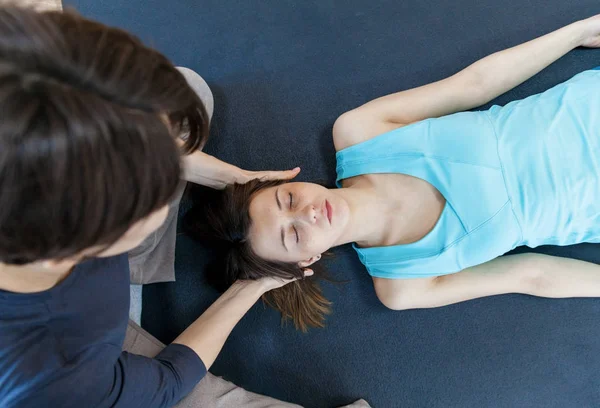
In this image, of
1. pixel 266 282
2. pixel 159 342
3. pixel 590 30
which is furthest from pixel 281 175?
pixel 590 30

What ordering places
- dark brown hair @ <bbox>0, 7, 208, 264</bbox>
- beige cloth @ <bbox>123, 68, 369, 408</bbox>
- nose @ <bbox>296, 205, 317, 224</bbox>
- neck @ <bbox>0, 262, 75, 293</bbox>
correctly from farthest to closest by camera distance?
beige cloth @ <bbox>123, 68, 369, 408</bbox> → nose @ <bbox>296, 205, 317, 224</bbox> → neck @ <bbox>0, 262, 75, 293</bbox> → dark brown hair @ <bbox>0, 7, 208, 264</bbox>

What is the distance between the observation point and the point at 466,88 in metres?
1.42

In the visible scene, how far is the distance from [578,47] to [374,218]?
98 centimetres

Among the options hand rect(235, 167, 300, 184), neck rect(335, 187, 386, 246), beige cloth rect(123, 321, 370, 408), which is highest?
hand rect(235, 167, 300, 184)

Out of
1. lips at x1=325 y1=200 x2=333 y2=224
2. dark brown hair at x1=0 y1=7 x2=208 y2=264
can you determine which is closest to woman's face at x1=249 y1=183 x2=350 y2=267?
lips at x1=325 y1=200 x2=333 y2=224

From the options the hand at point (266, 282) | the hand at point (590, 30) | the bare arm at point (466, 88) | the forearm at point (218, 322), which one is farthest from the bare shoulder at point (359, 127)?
the hand at point (590, 30)

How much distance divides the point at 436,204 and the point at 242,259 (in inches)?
25.8

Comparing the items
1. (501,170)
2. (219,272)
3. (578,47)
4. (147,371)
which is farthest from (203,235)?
(578,47)

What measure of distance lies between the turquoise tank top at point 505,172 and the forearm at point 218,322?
0.51 metres

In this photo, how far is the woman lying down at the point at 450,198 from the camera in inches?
50.1

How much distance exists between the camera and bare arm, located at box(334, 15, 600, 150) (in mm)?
1416

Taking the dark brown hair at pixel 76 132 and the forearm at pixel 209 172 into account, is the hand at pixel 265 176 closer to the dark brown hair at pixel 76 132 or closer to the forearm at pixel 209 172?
the forearm at pixel 209 172

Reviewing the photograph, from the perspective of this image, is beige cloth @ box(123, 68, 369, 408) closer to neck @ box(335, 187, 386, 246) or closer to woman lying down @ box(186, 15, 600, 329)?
woman lying down @ box(186, 15, 600, 329)

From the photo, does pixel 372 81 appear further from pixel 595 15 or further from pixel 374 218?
pixel 595 15
